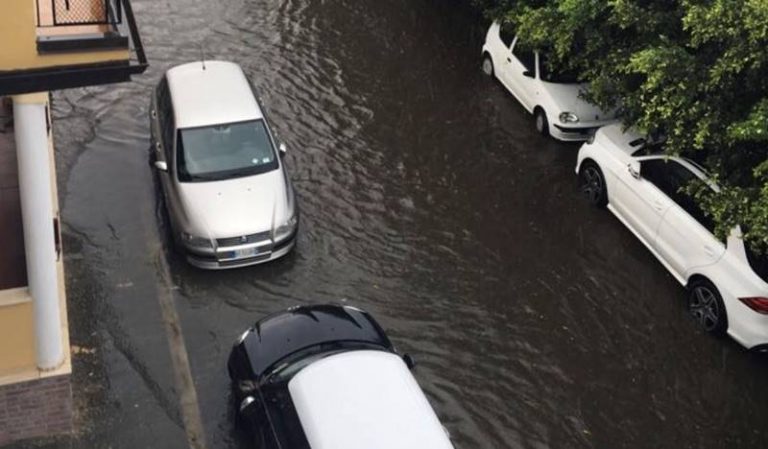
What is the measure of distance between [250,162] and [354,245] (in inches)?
73.5

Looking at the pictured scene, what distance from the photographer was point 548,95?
14.4 meters

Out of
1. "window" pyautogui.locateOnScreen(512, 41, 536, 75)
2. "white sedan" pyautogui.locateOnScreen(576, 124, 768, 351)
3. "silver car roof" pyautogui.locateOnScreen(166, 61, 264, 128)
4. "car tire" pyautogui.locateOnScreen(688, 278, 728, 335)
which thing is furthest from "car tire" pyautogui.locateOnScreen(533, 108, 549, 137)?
"silver car roof" pyautogui.locateOnScreen(166, 61, 264, 128)

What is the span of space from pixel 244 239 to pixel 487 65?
7.36 m

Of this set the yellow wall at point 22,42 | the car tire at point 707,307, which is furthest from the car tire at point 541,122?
the yellow wall at point 22,42

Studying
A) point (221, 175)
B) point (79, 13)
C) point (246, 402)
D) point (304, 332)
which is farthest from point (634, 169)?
point (79, 13)

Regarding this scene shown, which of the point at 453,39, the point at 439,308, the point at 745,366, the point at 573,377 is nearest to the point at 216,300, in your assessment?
the point at 439,308

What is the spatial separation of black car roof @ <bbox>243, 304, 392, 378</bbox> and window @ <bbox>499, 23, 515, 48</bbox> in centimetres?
773

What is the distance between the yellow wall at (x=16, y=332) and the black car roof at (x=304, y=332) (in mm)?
2173

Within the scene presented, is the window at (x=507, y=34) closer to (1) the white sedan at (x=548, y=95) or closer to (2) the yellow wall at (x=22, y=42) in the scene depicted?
(1) the white sedan at (x=548, y=95)

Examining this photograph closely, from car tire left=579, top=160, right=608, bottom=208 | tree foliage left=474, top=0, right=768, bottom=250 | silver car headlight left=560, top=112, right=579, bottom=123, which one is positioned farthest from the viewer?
silver car headlight left=560, top=112, right=579, bottom=123

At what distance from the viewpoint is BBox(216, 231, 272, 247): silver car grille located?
1101cm

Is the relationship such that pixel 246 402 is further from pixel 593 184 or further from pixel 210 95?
pixel 593 184

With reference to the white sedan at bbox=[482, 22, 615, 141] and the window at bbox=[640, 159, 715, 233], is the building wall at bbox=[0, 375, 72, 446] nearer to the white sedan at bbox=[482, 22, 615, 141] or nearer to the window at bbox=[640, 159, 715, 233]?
the window at bbox=[640, 159, 715, 233]

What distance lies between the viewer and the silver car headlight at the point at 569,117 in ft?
46.4
